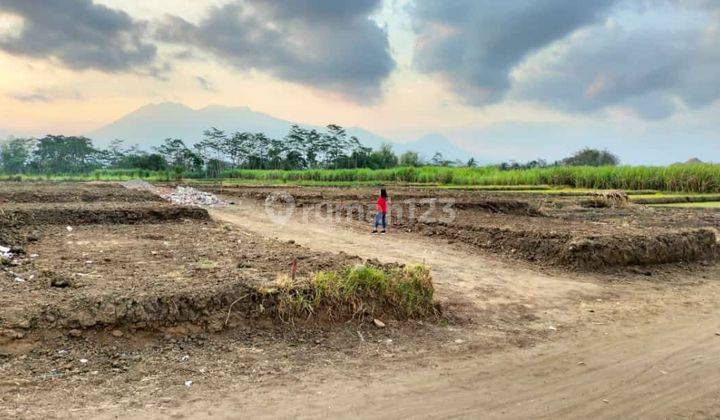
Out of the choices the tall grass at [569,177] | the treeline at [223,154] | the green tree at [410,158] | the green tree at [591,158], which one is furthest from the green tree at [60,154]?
the green tree at [591,158]

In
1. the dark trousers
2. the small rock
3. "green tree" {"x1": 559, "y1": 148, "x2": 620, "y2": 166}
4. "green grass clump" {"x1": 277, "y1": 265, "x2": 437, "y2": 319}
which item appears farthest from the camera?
"green tree" {"x1": 559, "y1": 148, "x2": 620, "y2": 166}

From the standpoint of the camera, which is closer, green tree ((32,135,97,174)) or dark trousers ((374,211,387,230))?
dark trousers ((374,211,387,230))

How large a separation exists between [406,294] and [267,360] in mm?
1944

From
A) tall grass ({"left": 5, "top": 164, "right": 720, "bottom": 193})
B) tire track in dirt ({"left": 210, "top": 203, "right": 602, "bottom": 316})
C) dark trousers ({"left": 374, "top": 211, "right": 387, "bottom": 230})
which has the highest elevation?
tall grass ({"left": 5, "top": 164, "right": 720, "bottom": 193})

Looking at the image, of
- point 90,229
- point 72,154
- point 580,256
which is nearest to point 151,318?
point 580,256

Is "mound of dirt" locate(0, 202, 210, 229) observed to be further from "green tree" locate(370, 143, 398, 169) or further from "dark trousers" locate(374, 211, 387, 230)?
"green tree" locate(370, 143, 398, 169)

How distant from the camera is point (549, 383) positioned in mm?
4359

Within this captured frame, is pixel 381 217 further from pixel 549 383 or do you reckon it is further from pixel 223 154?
pixel 223 154

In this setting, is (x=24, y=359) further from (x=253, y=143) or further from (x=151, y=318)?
(x=253, y=143)

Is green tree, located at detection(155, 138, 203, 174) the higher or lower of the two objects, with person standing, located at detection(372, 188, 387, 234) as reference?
higher

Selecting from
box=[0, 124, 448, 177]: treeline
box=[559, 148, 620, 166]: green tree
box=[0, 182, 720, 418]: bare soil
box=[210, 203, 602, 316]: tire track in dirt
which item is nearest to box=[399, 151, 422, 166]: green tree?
box=[0, 124, 448, 177]: treeline

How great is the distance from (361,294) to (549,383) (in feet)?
7.30

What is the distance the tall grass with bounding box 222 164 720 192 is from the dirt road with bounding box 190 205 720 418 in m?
28.2

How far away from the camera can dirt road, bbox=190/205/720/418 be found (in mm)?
3799
